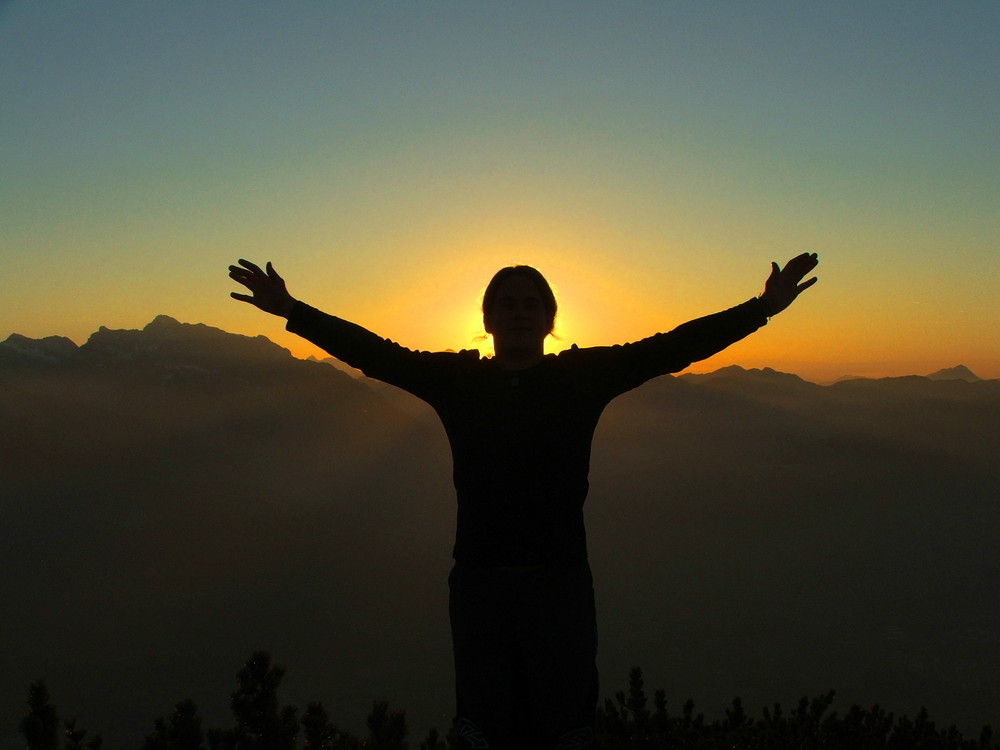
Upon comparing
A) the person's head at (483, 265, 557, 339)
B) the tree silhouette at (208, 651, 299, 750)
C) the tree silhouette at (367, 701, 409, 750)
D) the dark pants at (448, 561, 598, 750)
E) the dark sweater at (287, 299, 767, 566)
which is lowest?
the tree silhouette at (367, 701, 409, 750)

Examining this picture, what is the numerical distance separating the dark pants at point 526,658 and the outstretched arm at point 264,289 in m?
1.92

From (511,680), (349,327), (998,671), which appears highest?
(349,327)

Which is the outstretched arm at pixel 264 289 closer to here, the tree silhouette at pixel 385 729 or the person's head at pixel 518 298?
the person's head at pixel 518 298

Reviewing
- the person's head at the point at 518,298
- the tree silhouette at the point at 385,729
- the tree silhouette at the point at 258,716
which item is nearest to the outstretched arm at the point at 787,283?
the person's head at the point at 518,298

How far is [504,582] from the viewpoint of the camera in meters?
3.30

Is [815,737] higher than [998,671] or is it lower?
higher

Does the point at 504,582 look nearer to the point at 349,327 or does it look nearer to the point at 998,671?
the point at 349,327

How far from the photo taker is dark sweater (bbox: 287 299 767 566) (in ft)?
11.0

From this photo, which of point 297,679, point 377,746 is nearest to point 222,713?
point 297,679

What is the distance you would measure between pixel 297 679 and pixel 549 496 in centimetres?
18781

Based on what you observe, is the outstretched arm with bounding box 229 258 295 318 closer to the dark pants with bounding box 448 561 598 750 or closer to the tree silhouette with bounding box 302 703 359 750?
the dark pants with bounding box 448 561 598 750

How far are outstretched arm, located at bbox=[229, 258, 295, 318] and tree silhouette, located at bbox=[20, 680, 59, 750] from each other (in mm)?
7414

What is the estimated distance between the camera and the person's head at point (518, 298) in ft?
12.2

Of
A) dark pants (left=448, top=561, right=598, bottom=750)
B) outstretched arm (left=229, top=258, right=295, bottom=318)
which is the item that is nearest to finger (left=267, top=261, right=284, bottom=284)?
outstretched arm (left=229, top=258, right=295, bottom=318)
